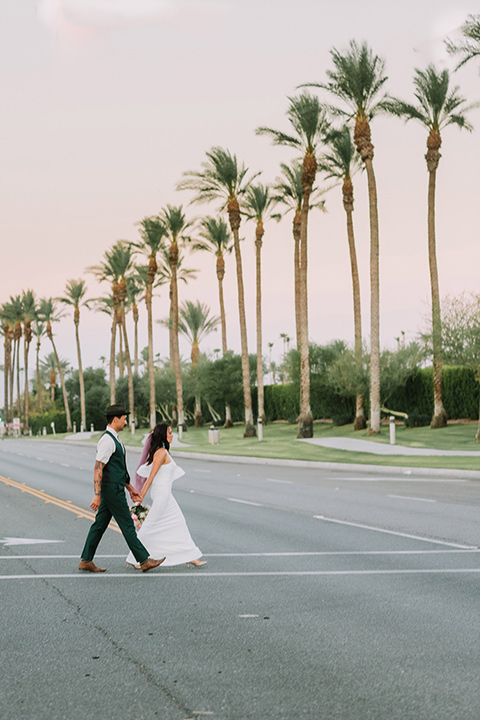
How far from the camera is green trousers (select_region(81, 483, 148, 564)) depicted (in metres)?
9.32

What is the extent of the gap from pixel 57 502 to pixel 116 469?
8.88 metres

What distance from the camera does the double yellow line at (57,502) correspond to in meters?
14.9

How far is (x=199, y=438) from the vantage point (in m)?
55.7

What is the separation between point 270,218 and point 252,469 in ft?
111

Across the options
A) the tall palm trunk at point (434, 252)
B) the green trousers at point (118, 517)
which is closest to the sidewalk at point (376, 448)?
the tall palm trunk at point (434, 252)

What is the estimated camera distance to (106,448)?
366 inches

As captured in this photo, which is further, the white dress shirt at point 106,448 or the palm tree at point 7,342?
the palm tree at point 7,342

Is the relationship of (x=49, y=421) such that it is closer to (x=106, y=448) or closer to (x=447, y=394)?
(x=447, y=394)

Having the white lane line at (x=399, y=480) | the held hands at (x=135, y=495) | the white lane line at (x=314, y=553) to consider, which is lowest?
the white lane line at (x=399, y=480)

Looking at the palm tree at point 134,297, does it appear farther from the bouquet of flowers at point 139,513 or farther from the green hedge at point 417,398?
the bouquet of flowers at point 139,513

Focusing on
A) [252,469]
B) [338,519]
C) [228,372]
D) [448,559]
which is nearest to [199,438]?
[228,372]

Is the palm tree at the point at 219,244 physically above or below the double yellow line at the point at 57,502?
above

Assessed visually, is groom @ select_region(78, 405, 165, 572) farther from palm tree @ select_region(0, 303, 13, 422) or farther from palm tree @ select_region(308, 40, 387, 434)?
palm tree @ select_region(0, 303, 13, 422)

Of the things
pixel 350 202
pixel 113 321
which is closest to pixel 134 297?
pixel 113 321
